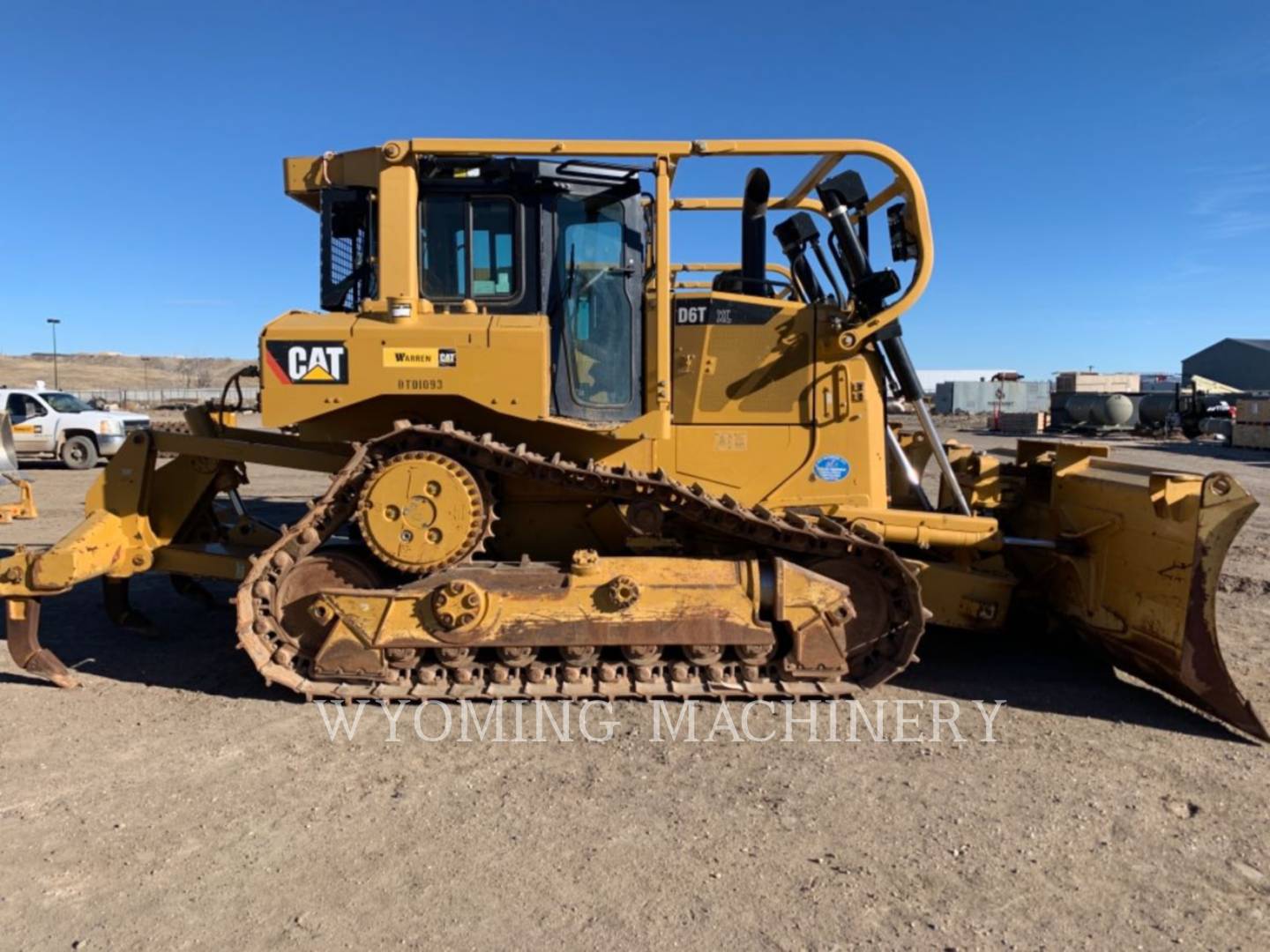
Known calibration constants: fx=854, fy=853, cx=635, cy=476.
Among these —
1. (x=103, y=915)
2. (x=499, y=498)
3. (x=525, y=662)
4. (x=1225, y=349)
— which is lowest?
(x=103, y=915)

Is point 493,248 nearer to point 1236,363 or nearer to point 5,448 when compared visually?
point 5,448

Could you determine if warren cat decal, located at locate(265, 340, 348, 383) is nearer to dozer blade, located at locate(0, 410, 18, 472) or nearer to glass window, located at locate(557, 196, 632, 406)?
glass window, located at locate(557, 196, 632, 406)

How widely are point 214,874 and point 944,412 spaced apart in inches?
2270

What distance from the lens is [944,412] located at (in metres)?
56.3

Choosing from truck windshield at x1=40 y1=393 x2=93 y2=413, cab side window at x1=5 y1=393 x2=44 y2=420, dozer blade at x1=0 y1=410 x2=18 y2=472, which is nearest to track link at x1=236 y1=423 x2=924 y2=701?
dozer blade at x1=0 y1=410 x2=18 y2=472

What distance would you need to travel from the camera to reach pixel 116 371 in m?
95.7

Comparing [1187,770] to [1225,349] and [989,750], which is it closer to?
[989,750]

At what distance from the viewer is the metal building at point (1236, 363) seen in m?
61.1

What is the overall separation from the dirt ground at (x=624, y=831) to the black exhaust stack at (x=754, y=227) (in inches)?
122

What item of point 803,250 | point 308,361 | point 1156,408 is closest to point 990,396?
point 1156,408

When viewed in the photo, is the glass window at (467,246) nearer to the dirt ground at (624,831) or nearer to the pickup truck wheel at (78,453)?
the dirt ground at (624,831)

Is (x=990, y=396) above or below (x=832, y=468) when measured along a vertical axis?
above

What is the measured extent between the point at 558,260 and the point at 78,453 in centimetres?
1931

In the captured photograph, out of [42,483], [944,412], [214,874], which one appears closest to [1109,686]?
[214,874]
